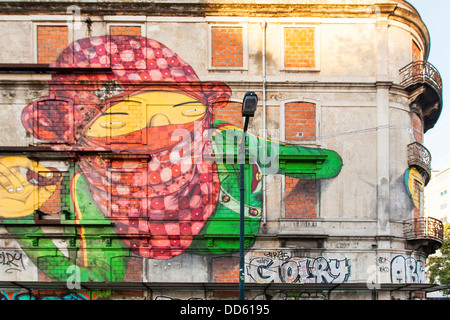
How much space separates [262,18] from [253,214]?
9023 millimetres

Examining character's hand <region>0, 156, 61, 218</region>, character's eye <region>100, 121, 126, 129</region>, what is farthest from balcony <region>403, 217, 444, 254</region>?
character's hand <region>0, 156, 61, 218</region>

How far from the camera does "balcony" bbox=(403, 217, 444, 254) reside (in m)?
23.0

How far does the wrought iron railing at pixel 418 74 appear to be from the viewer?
23797 millimetres

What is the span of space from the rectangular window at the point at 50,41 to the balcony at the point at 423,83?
51.4ft

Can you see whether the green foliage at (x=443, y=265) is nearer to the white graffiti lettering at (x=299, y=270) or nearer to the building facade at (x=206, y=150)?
the building facade at (x=206, y=150)

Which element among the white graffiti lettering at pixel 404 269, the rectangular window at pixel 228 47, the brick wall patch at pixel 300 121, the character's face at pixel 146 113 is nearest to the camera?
the white graffiti lettering at pixel 404 269

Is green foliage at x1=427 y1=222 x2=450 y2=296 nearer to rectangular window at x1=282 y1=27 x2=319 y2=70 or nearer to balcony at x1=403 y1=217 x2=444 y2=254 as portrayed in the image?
balcony at x1=403 y1=217 x2=444 y2=254

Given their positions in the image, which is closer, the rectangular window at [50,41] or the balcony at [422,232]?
the balcony at [422,232]

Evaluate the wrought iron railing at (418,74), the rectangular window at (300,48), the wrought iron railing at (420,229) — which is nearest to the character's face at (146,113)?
the rectangular window at (300,48)

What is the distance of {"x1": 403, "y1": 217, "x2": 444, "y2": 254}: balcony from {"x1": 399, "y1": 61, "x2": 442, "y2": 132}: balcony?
571cm

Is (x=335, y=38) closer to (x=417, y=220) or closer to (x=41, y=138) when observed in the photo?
(x=417, y=220)

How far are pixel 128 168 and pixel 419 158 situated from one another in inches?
534

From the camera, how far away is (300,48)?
78.3ft
